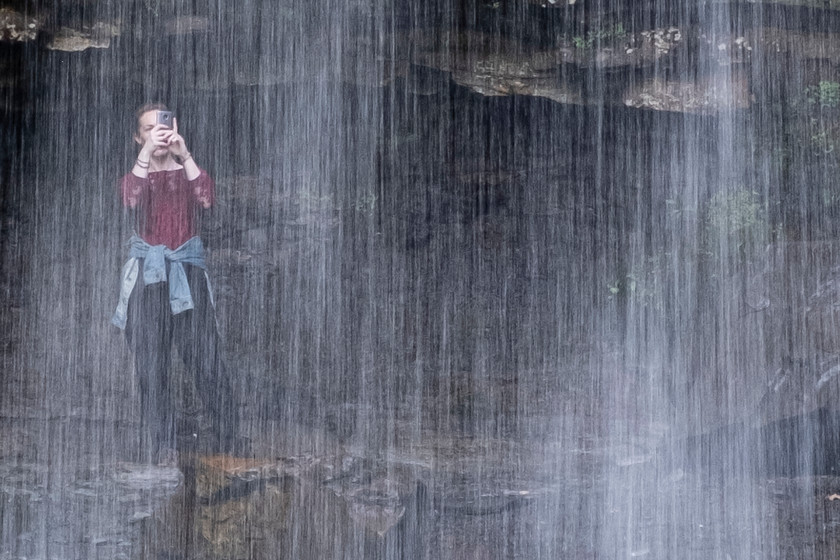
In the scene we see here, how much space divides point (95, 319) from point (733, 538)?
5.09m

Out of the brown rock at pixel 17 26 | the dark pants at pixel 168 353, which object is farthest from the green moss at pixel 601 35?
the brown rock at pixel 17 26

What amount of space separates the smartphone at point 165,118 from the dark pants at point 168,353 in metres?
0.93

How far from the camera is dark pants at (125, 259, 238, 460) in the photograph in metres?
6.11

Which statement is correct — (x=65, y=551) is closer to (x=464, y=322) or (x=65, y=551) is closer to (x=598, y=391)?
(x=464, y=322)

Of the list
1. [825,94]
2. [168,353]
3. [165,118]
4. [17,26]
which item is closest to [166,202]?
[165,118]

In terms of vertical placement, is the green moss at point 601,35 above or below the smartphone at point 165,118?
above

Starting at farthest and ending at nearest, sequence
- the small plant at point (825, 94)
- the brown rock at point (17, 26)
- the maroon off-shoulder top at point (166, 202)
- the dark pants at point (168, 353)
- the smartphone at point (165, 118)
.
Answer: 1. the small plant at point (825, 94)
2. the brown rock at point (17, 26)
3. the dark pants at point (168, 353)
4. the maroon off-shoulder top at point (166, 202)
5. the smartphone at point (165, 118)

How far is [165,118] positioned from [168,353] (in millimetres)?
1586

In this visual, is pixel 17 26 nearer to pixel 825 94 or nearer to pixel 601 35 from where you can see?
pixel 601 35

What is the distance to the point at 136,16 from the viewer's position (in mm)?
6797

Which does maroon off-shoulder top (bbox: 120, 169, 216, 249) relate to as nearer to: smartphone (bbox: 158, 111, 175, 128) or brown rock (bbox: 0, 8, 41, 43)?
smartphone (bbox: 158, 111, 175, 128)

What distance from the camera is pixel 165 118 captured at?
5.84m

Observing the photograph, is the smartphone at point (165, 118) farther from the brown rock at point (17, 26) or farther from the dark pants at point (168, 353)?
the brown rock at point (17, 26)

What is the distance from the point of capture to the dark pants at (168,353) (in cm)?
611
